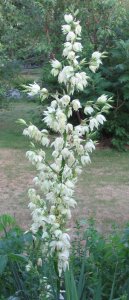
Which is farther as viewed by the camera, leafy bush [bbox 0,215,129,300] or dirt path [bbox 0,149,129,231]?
dirt path [bbox 0,149,129,231]

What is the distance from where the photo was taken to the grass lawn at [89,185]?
5.77m

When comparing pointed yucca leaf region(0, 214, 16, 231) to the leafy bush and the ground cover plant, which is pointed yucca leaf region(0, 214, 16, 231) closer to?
the leafy bush

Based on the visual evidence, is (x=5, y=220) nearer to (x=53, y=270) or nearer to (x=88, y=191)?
(x=53, y=270)

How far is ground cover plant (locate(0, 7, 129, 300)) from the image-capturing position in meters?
2.52

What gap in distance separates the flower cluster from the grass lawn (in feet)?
8.81

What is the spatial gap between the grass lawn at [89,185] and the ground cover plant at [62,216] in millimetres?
2480

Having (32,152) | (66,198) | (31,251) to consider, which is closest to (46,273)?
(31,251)

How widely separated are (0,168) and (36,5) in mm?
3403

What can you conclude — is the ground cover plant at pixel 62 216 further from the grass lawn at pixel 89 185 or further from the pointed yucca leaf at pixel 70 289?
the grass lawn at pixel 89 185

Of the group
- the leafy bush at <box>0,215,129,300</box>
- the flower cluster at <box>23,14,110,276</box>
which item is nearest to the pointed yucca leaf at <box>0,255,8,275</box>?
the leafy bush at <box>0,215,129,300</box>

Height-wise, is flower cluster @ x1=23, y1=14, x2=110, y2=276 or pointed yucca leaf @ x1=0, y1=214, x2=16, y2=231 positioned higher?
flower cluster @ x1=23, y1=14, x2=110, y2=276

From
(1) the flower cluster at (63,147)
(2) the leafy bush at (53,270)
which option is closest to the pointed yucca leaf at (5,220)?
(2) the leafy bush at (53,270)

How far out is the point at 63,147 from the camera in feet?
8.46

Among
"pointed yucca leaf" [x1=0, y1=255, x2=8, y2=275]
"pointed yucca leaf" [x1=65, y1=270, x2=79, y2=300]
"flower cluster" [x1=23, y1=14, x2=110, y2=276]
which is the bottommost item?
"pointed yucca leaf" [x1=65, y1=270, x2=79, y2=300]
